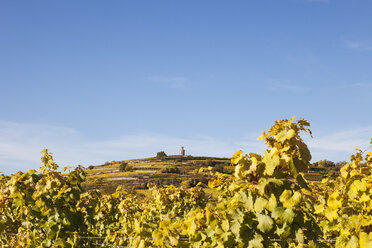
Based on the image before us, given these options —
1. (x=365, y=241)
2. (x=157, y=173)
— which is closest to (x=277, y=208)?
(x=365, y=241)

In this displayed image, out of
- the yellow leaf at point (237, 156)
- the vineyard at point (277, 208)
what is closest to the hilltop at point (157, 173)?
the vineyard at point (277, 208)

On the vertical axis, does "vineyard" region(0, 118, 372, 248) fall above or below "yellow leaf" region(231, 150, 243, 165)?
below

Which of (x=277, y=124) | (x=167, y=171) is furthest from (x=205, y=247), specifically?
(x=167, y=171)

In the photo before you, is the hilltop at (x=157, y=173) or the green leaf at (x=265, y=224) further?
the hilltop at (x=157, y=173)

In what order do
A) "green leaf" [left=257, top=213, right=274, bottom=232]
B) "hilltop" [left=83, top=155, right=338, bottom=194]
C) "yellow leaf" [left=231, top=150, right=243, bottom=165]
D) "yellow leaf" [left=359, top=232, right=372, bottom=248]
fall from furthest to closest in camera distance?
1. "hilltop" [left=83, top=155, right=338, bottom=194]
2. "yellow leaf" [left=231, top=150, right=243, bottom=165]
3. "green leaf" [left=257, top=213, right=274, bottom=232]
4. "yellow leaf" [left=359, top=232, right=372, bottom=248]

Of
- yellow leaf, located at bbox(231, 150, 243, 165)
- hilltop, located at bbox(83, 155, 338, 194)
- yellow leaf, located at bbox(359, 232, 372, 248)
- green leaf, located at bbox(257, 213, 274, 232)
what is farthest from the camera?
hilltop, located at bbox(83, 155, 338, 194)

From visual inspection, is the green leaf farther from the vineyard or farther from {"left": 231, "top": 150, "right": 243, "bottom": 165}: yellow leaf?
{"left": 231, "top": 150, "right": 243, "bottom": 165}: yellow leaf

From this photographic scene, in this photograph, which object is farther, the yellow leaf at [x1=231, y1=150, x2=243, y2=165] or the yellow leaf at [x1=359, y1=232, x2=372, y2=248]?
the yellow leaf at [x1=231, y1=150, x2=243, y2=165]

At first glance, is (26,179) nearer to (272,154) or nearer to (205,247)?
(205,247)

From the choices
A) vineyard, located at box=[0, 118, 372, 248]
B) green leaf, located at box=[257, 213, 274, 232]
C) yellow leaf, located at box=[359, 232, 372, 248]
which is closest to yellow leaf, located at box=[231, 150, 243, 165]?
vineyard, located at box=[0, 118, 372, 248]

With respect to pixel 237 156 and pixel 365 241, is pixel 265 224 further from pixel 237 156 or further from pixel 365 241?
pixel 365 241

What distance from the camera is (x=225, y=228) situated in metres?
3.05

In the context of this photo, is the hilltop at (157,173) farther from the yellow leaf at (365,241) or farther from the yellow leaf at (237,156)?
the yellow leaf at (365,241)

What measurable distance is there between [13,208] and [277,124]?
501 centimetres
